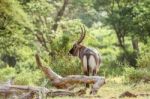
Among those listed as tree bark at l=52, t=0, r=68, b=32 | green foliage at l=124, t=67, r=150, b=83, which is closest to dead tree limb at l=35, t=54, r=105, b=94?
green foliage at l=124, t=67, r=150, b=83

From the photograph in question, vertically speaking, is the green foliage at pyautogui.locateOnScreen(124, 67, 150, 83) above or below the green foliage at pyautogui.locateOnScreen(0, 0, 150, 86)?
below

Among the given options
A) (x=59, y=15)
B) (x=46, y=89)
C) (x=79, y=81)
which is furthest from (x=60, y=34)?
(x=46, y=89)

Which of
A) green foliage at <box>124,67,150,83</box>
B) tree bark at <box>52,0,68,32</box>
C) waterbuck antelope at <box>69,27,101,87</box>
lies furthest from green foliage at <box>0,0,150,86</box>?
waterbuck antelope at <box>69,27,101,87</box>

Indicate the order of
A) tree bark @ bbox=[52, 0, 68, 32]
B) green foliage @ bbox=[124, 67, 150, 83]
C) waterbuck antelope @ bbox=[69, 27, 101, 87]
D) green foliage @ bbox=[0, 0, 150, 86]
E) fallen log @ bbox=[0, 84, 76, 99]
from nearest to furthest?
fallen log @ bbox=[0, 84, 76, 99] → waterbuck antelope @ bbox=[69, 27, 101, 87] → green foliage @ bbox=[124, 67, 150, 83] → green foliage @ bbox=[0, 0, 150, 86] → tree bark @ bbox=[52, 0, 68, 32]

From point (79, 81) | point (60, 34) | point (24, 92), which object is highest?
point (60, 34)

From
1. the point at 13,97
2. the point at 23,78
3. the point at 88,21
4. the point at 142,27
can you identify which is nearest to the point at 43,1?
the point at 142,27

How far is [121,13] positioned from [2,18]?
8.74 m

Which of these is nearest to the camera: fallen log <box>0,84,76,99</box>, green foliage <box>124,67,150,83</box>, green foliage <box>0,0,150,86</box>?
fallen log <box>0,84,76,99</box>

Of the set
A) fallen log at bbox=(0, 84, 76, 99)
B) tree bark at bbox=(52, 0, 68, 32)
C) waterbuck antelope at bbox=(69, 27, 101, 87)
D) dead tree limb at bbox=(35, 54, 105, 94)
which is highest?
tree bark at bbox=(52, 0, 68, 32)

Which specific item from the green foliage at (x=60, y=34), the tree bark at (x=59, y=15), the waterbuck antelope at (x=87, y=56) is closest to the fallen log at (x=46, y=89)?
the waterbuck antelope at (x=87, y=56)

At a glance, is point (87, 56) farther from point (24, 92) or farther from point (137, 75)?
point (24, 92)

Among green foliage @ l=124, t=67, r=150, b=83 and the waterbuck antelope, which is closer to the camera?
the waterbuck antelope

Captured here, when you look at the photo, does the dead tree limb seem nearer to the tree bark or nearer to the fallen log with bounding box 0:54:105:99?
the fallen log with bounding box 0:54:105:99

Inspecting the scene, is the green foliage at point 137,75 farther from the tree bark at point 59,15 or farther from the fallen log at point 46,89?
the tree bark at point 59,15
